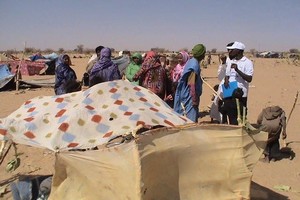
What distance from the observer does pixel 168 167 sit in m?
3.42

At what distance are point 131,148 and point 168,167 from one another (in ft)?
1.47

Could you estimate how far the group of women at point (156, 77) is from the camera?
5.82 meters

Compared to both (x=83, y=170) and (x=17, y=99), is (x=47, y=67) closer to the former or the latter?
(x=17, y=99)

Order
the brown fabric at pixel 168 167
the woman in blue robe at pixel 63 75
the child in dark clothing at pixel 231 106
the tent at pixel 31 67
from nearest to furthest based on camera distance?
the brown fabric at pixel 168 167 < the child in dark clothing at pixel 231 106 < the woman in blue robe at pixel 63 75 < the tent at pixel 31 67

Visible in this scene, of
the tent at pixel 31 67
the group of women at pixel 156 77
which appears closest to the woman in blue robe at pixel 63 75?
the group of women at pixel 156 77

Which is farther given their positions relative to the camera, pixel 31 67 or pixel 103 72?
pixel 31 67

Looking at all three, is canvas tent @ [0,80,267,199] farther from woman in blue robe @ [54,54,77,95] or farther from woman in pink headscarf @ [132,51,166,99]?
woman in blue robe @ [54,54,77,95]

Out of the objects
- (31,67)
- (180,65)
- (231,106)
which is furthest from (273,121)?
(31,67)

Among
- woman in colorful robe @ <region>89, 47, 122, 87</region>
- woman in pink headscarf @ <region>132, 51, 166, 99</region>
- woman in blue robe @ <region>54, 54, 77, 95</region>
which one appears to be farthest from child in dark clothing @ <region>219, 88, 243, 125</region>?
woman in blue robe @ <region>54, 54, 77, 95</region>

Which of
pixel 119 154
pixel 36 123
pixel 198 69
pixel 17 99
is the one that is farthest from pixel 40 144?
pixel 17 99

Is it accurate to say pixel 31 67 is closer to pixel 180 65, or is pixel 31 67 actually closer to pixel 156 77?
pixel 180 65

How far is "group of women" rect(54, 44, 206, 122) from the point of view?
582 cm

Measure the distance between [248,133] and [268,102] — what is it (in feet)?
30.3

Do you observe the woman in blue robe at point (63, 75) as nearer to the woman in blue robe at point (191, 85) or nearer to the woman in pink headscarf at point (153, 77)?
the woman in pink headscarf at point (153, 77)
